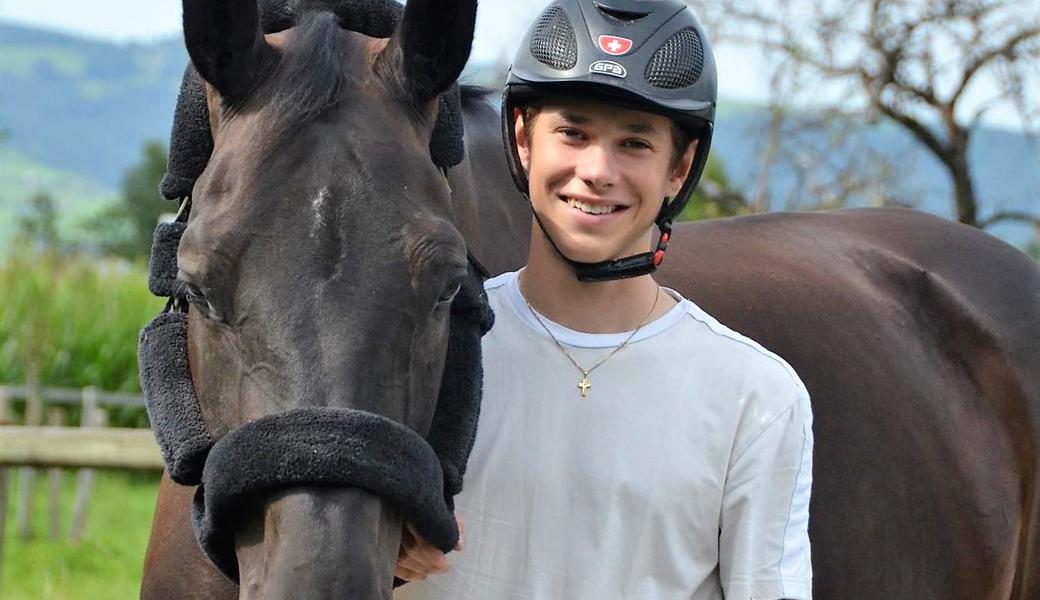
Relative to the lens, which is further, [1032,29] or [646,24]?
[1032,29]

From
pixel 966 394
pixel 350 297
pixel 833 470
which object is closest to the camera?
pixel 350 297

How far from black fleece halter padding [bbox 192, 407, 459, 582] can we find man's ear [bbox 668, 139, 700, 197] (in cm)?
78

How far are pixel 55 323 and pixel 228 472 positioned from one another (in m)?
11.3

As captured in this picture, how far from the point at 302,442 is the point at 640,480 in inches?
25.5

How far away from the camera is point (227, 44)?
2135 millimetres

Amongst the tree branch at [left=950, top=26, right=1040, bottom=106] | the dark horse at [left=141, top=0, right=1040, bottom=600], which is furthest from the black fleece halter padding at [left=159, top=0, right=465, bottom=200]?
the tree branch at [left=950, top=26, right=1040, bottom=106]

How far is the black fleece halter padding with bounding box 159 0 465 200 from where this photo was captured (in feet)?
7.57

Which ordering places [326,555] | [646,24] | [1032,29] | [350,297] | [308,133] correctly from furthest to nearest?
[1032,29] → [646,24] → [308,133] → [350,297] → [326,555]

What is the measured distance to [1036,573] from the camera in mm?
4371

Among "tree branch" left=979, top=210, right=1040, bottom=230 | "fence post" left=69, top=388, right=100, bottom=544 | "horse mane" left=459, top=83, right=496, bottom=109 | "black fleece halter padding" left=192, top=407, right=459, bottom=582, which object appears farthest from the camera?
"tree branch" left=979, top=210, right=1040, bottom=230

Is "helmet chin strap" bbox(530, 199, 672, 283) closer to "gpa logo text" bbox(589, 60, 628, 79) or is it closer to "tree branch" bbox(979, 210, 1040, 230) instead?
"gpa logo text" bbox(589, 60, 628, 79)

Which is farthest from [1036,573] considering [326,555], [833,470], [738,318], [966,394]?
[326,555]

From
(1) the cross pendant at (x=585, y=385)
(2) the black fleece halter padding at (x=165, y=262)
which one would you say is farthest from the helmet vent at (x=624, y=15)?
(2) the black fleece halter padding at (x=165, y=262)

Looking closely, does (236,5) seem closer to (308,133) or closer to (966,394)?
(308,133)
